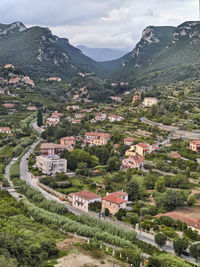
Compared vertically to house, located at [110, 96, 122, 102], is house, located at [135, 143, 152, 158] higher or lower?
lower

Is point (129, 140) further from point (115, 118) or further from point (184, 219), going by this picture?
point (184, 219)

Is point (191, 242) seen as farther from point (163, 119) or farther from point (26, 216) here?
point (163, 119)

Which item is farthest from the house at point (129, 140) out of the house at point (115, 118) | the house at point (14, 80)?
the house at point (14, 80)

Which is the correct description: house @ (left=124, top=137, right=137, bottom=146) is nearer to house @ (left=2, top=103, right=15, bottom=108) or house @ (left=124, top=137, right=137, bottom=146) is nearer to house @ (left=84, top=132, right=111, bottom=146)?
house @ (left=84, top=132, right=111, bottom=146)

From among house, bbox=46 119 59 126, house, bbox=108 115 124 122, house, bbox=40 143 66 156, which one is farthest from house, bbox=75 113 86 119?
house, bbox=40 143 66 156

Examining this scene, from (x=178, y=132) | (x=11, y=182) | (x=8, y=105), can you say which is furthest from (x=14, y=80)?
(x=11, y=182)

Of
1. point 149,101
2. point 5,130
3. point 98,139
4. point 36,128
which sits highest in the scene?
point 149,101
